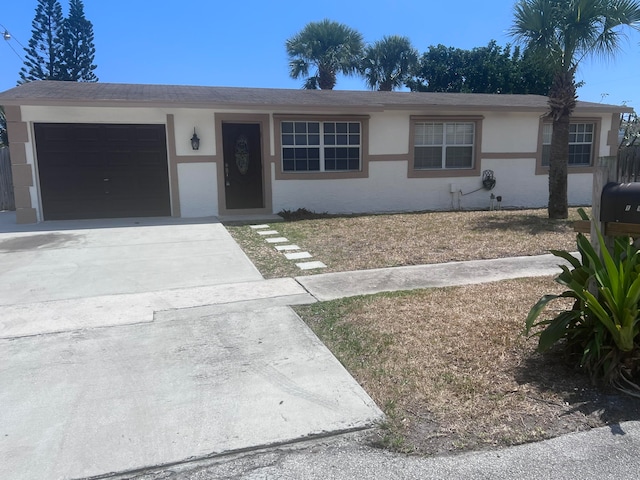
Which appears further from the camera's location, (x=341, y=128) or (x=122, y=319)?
(x=341, y=128)

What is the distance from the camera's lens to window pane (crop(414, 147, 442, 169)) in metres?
14.3

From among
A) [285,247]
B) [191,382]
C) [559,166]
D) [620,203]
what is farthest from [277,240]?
[559,166]

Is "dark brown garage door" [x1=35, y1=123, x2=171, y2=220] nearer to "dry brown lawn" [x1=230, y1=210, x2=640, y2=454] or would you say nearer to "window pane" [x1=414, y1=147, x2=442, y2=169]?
"dry brown lawn" [x1=230, y1=210, x2=640, y2=454]

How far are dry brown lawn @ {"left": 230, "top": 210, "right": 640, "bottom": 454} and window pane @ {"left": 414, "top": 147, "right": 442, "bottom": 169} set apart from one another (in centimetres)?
714

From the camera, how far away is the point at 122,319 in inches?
199

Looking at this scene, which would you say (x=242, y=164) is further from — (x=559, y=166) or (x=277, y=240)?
(x=559, y=166)

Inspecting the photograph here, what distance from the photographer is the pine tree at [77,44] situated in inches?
1216

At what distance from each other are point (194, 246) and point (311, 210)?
518cm

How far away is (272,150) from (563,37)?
7322 millimetres

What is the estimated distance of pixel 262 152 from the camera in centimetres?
1300

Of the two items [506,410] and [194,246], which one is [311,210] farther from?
[506,410]

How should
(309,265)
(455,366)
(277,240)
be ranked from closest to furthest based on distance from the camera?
(455,366)
(309,265)
(277,240)

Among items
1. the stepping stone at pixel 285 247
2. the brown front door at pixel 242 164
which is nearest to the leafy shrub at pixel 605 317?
the stepping stone at pixel 285 247

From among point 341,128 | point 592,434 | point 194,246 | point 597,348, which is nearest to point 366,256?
point 194,246
